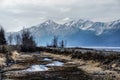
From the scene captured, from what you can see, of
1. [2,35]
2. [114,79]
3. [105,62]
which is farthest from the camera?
[2,35]

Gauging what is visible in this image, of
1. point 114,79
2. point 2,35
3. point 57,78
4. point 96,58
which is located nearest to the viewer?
point 114,79

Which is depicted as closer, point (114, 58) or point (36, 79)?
point (36, 79)

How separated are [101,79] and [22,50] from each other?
132127mm

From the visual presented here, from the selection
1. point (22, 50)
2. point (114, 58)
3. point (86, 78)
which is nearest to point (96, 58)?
point (114, 58)

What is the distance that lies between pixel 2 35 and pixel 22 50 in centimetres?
2782

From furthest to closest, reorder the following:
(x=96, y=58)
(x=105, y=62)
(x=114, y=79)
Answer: (x=96, y=58) → (x=105, y=62) → (x=114, y=79)

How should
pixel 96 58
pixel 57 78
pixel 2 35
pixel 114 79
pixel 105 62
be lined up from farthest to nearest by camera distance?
pixel 2 35 < pixel 96 58 < pixel 105 62 < pixel 57 78 < pixel 114 79

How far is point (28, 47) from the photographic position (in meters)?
176

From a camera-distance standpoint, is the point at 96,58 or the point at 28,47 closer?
the point at 96,58

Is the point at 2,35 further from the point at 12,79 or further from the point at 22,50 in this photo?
the point at 12,79

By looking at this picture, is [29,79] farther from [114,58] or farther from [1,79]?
[114,58]

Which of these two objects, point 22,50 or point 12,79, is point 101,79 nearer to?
point 12,79

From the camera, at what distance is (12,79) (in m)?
42.8

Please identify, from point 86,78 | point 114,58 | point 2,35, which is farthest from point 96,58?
point 2,35
